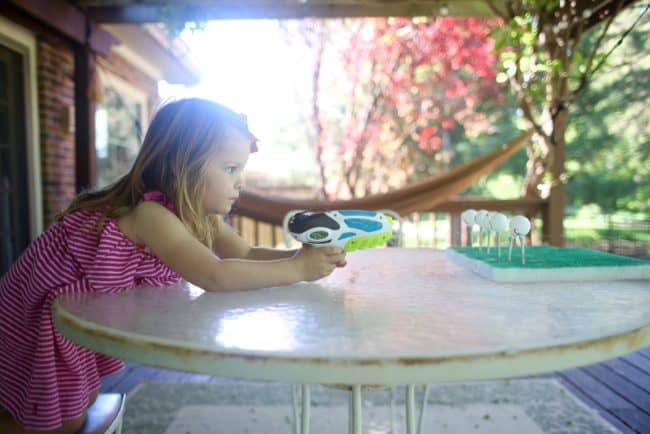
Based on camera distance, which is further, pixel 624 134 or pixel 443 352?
pixel 624 134

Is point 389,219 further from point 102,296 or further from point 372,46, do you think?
point 372,46

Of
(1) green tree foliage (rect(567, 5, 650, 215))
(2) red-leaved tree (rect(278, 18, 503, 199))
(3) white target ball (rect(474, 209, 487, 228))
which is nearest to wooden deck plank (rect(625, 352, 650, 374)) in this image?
(3) white target ball (rect(474, 209, 487, 228))

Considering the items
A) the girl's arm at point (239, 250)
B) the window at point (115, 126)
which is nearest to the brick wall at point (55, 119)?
the window at point (115, 126)

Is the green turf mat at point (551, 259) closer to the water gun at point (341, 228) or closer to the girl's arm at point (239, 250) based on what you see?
the water gun at point (341, 228)

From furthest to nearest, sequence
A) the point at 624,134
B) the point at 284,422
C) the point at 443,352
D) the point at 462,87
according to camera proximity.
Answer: the point at 624,134
the point at 462,87
the point at 284,422
the point at 443,352

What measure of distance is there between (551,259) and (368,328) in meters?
0.64

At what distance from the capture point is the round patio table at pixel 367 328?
1.59 ft

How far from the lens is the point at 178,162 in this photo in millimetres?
972

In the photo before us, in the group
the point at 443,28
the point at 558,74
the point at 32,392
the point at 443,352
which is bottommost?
the point at 32,392

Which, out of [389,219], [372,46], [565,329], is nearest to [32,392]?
[389,219]

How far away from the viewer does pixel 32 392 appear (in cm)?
87

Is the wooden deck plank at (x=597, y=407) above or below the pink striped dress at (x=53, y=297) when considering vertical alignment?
below

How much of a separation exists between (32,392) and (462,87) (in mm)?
5691

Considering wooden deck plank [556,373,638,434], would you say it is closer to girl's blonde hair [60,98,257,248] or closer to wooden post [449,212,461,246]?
wooden post [449,212,461,246]
